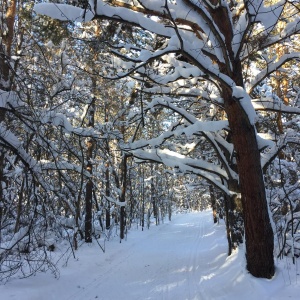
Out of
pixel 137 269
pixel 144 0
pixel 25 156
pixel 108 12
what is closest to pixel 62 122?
pixel 25 156

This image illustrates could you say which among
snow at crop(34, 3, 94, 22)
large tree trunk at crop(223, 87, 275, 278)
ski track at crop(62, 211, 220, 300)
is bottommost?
ski track at crop(62, 211, 220, 300)

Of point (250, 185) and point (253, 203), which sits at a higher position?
point (250, 185)

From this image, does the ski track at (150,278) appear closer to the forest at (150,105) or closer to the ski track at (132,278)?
the ski track at (132,278)

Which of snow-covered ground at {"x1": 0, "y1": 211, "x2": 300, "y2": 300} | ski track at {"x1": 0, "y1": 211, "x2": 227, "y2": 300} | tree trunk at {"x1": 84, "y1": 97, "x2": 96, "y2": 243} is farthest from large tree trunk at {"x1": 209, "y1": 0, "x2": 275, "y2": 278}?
tree trunk at {"x1": 84, "y1": 97, "x2": 96, "y2": 243}

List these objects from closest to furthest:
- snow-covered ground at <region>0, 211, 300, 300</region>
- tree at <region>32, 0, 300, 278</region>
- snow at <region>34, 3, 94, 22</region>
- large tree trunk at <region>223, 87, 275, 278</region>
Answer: snow at <region>34, 3, 94, 22</region> < tree at <region>32, 0, 300, 278</region> < snow-covered ground at <region>0, 211, 300, 300</region> < large tree trunk at <region>223, 87, 275, 278</region>

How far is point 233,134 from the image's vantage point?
629cm

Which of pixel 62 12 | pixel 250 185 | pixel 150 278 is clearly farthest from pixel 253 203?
pixel 62 12

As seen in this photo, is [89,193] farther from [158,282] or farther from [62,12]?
[62,12]

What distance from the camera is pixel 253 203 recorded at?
5695mm

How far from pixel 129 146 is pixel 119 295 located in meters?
3.80

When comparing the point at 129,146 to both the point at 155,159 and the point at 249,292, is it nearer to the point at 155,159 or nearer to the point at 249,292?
the point at 155,159

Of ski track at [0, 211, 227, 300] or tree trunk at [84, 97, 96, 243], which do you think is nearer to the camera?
ski track at [0, 211, 227, 300]

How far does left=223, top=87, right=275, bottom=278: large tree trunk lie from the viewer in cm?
557

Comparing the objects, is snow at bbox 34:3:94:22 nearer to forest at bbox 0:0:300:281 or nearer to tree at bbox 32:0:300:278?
forest at bbox 0:0:300:281
